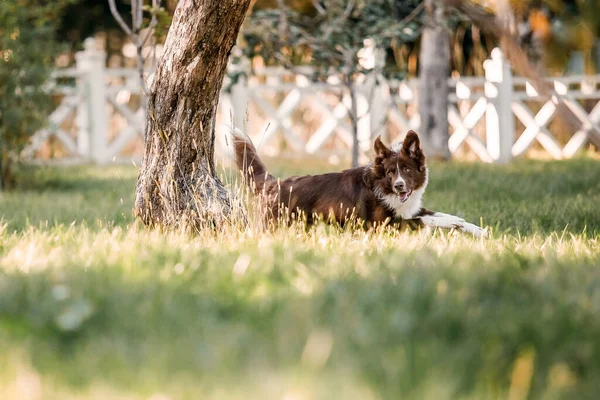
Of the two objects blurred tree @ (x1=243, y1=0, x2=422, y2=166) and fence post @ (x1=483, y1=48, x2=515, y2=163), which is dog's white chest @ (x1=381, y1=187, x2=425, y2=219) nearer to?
blurred tree @ (x1=243, y1=0, x2=422, y2=166)

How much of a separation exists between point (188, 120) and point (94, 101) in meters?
9.54

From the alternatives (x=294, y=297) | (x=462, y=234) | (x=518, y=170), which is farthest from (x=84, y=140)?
(x=294, y=297)

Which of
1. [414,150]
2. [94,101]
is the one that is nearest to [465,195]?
[414,150]

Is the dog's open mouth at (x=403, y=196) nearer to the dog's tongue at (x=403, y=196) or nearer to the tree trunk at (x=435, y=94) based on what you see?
the dog's tongue at (x=403, y=196)

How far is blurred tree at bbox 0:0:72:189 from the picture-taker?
10.1m

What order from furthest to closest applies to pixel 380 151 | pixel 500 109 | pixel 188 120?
pixel 500 109 < pixel 380 151 < pixel 188 120

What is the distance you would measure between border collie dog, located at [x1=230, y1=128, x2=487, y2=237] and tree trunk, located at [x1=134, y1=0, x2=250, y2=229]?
38 cm

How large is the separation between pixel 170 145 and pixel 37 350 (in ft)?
10.3

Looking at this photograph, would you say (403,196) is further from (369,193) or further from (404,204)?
(369,193)

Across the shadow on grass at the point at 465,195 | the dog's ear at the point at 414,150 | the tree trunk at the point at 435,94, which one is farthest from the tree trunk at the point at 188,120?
the tree trunk at the point at 435,94

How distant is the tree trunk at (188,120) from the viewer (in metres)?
5.69

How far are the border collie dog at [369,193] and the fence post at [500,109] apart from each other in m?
8.75

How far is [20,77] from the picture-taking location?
10320 millimetres

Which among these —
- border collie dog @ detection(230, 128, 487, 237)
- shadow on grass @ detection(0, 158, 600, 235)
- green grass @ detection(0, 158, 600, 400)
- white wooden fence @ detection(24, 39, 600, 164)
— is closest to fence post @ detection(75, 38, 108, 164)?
white wooden fence @ detection(24, 39, 600, 164)
